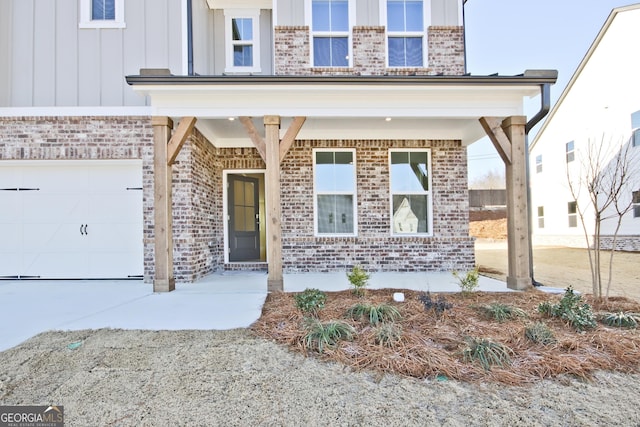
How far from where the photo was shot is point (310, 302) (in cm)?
382

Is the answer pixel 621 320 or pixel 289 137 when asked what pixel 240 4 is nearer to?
pixel 289 137

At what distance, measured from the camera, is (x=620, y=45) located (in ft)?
40.2

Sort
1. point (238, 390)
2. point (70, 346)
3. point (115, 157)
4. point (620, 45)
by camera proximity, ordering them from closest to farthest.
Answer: point (238, 390)
point (70, 346)
point (115, 157)
point (620, 45)

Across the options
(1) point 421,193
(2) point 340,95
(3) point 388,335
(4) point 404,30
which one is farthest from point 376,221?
(3) point 388,335

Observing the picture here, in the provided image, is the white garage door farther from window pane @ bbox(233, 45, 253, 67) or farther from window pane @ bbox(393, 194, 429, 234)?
window pane @ bbox(393, 194, 429, 234)

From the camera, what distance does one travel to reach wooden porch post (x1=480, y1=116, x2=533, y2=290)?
16.3ft

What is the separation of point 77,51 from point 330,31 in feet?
15.4

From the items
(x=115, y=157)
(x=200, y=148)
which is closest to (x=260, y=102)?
(x=200, y=148)

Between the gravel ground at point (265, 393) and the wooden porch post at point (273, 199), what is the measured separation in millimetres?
2229

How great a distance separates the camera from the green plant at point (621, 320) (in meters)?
3.30

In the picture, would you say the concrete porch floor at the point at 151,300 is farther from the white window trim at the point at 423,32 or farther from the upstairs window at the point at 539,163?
the upstairs window at the point at 539,163

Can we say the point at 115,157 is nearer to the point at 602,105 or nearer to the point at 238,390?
the point at 238,390

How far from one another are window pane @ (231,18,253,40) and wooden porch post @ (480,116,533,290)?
534 centimetres

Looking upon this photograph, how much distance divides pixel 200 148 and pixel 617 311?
661cm
